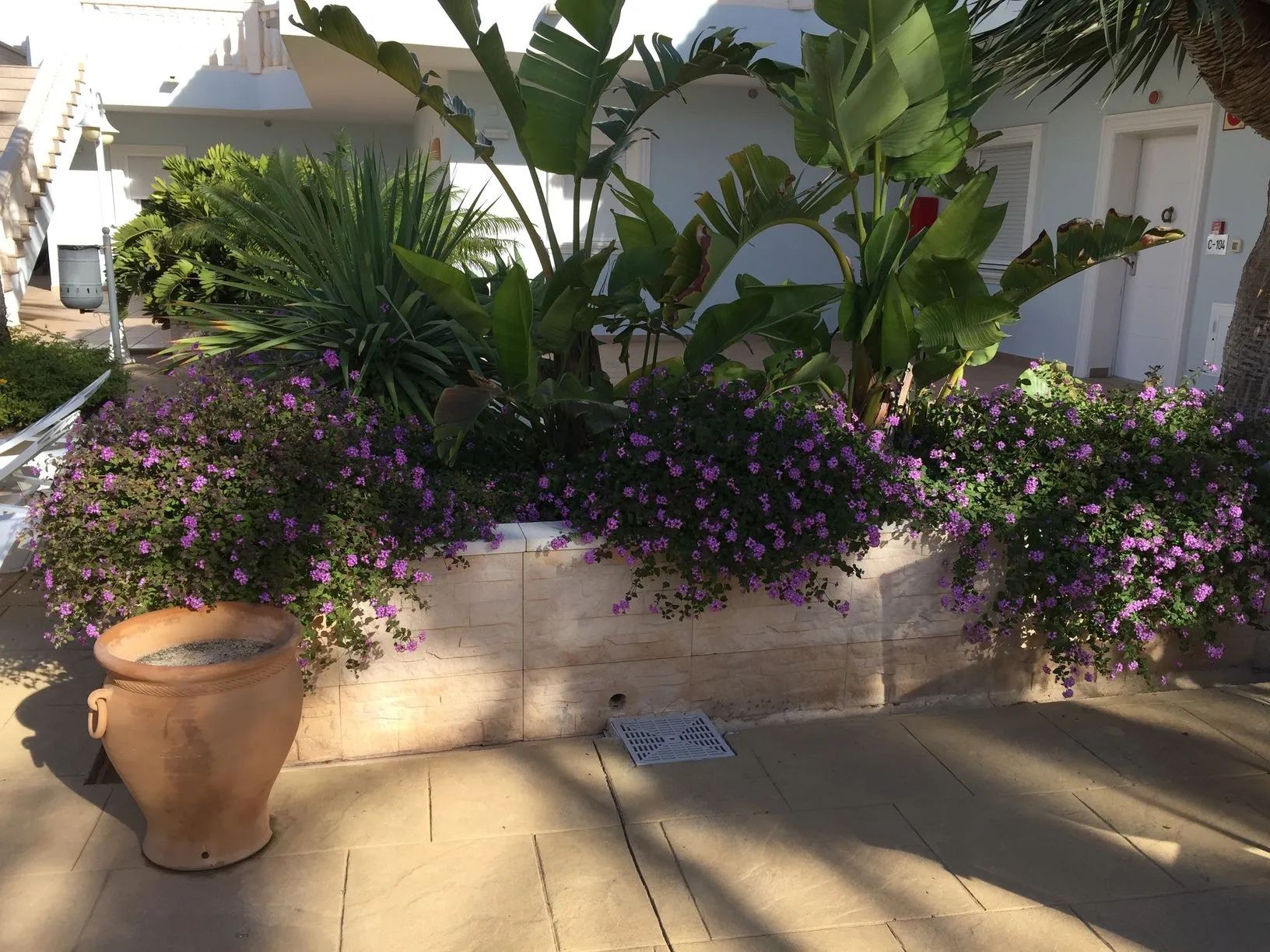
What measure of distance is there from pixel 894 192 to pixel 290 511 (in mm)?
13081

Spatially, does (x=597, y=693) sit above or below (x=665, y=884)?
above

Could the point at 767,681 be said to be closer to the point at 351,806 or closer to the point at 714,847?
the point at 714,847

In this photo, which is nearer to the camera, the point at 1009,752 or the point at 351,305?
the point at 1009,752

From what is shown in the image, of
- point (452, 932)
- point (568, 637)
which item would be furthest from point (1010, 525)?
point (452, 932)

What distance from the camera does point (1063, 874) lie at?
11.5 ft

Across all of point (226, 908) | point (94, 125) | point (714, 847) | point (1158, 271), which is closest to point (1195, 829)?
point (714, 847)

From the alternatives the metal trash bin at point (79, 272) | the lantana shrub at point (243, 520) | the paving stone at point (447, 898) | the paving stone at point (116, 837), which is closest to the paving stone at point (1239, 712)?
the paving stone at point (447, 898)

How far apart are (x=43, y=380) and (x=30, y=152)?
20.2 ft

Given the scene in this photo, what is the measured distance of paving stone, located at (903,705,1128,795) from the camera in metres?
4.06

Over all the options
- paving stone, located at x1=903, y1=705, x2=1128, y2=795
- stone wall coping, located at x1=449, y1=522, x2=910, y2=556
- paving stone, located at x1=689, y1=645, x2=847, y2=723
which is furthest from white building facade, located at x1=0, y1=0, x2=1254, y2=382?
stone wall coping, located at x1=449, y1=522, x2=910, y2=556

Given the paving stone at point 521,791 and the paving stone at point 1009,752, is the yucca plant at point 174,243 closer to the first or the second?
the paving stone at point 521,791

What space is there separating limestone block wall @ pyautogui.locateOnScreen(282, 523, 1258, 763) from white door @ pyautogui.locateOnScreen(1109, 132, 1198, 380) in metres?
7.35

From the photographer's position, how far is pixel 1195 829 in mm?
3758

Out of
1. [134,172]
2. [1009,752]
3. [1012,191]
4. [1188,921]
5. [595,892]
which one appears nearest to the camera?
[1188,921]
